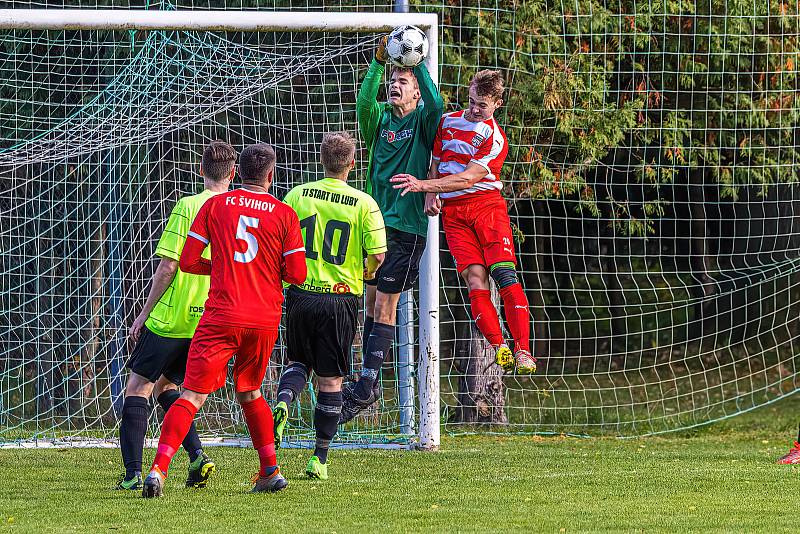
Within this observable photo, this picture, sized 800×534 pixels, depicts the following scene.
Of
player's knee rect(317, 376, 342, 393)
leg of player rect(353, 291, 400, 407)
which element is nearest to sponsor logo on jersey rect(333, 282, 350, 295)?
player's knee rect(317, 376, 342, 393)

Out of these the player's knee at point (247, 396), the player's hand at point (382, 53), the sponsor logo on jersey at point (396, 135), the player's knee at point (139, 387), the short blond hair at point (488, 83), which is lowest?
the player's knee at point (139, 387)

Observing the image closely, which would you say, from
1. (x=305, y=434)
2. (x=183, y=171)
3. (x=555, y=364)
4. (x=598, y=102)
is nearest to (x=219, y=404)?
(x=305, y=434)

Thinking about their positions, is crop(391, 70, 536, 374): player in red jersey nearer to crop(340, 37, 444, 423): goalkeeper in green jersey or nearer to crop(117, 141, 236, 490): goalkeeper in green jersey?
crop(340, 37, 444, 423): goalkeeper in green jersey

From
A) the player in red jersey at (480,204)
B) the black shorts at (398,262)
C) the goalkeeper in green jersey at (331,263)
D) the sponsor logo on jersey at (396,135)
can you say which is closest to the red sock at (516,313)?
the player in red jersey at (480,204)

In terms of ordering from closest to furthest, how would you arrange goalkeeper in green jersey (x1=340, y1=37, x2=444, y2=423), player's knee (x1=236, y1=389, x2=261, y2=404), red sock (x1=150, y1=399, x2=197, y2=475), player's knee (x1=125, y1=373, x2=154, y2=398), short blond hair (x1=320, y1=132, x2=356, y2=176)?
red sock (x1=150, y1=399, x2=197, y2=475), player's knee (x1=236, y1=389, x2=261, y2=404), player's knee (x1=125, y1=373, x2=154, y2=398), short blond hair (x1=320, y1=132, x2=356, y2=176), goalkeeper in green jersey (x1=340, y1=37, x2=444, y2=423)

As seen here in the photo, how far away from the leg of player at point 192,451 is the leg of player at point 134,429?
0.72 feet

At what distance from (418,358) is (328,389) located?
2.43 m

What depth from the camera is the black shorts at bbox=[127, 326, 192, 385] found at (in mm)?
6824

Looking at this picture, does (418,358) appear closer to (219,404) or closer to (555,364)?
(219,404)

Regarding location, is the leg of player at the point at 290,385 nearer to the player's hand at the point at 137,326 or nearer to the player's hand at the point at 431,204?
the player's hand at the point at 137,326

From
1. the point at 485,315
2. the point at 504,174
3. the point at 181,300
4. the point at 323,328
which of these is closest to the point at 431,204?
the point at 485,315

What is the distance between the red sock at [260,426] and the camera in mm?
6465

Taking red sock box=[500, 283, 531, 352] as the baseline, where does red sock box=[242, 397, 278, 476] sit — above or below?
below

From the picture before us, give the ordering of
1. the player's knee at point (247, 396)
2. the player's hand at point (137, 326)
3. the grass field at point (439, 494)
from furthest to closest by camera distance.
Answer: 1. the player's hand at point (137, 326)
2. the player's knee at point (247, 396)
3. the grass field at point (439, 494)
